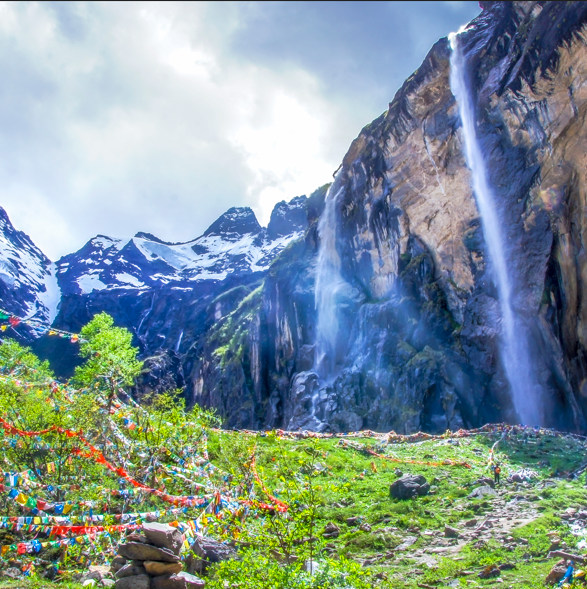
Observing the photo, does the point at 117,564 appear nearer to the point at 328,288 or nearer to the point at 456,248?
the point at 456,248

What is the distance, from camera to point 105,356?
942 inches

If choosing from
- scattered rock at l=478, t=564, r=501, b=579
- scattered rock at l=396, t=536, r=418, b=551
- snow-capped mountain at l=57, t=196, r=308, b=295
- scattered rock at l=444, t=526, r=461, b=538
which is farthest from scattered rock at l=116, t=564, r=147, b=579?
snow-capped mountain at l=57, t=196, r=308, b=295

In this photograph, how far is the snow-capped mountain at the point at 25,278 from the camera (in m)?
134

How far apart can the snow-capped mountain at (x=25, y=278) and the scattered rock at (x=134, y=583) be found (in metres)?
141

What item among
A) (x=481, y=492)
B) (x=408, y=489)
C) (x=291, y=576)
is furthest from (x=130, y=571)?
(x=481, y=492)

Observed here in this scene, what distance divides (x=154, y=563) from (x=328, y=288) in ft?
173

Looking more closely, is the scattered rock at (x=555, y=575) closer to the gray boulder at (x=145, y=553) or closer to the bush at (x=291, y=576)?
the bush at (x=291, y=576)

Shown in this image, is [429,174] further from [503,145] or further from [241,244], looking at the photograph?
[241,244]

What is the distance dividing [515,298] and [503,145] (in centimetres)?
1289

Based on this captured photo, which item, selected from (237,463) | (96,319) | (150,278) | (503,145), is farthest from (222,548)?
(150,278)

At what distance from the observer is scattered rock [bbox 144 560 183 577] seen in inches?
284

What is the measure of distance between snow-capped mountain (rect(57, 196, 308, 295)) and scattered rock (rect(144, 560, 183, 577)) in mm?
128572

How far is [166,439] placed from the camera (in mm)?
13352

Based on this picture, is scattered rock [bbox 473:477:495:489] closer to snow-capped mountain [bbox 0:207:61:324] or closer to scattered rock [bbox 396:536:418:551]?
scattered rock [bbox 396:536:418:551]
